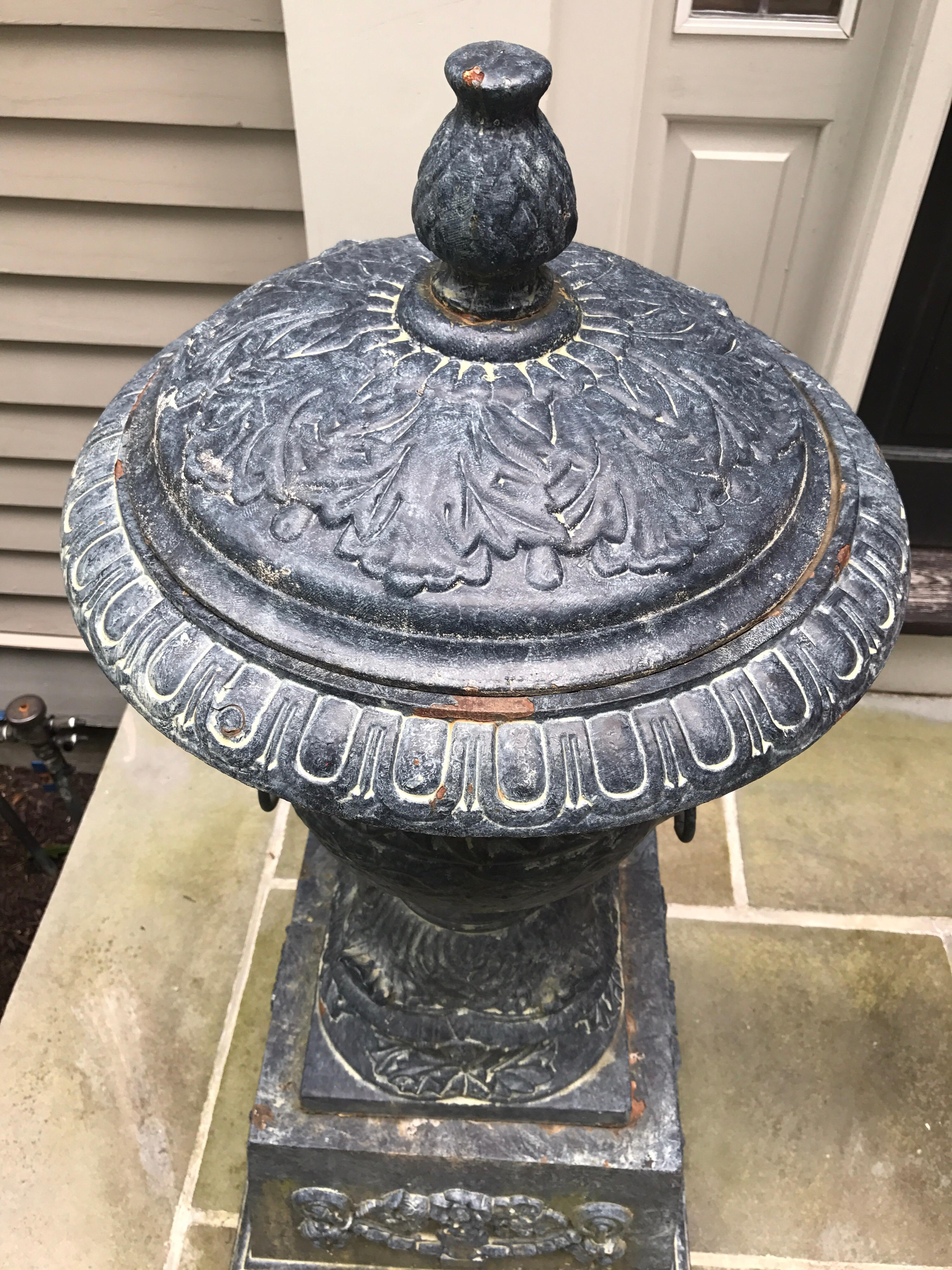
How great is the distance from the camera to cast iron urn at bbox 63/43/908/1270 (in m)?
0.84

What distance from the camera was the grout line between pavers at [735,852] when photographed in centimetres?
191

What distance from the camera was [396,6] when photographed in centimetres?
148

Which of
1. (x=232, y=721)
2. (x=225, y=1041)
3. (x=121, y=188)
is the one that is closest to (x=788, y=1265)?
(x=225, y=1041)

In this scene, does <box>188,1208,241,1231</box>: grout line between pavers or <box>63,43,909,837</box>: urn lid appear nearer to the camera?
<box>63,43,909,837</box>: urn lid

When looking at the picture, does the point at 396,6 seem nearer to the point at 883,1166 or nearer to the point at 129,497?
the point at 129,497

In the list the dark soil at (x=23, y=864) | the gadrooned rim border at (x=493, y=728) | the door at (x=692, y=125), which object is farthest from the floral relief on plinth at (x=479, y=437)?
the dark soil at (x=23, y=864)

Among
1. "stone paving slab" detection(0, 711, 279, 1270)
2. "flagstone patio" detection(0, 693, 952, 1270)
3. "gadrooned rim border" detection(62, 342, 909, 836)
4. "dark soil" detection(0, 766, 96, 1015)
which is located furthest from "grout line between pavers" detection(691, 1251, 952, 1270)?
"dark soil" detection(0, 766, 96, 1015)

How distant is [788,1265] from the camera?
1.50 m

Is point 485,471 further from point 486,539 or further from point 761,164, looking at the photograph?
point 761,164

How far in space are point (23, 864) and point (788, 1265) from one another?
1.89m

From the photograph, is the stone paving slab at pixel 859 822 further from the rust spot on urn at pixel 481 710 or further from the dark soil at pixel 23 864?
the dark soil at pixel 23 864

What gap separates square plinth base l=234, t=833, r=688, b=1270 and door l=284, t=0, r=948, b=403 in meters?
1.28

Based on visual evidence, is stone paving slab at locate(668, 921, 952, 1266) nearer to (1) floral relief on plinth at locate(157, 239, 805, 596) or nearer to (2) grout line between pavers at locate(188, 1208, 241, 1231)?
(2) grout line between pavers at locate(188, 1208, 241, 1231)

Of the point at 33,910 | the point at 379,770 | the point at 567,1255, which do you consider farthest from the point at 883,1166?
the point at 33,910
